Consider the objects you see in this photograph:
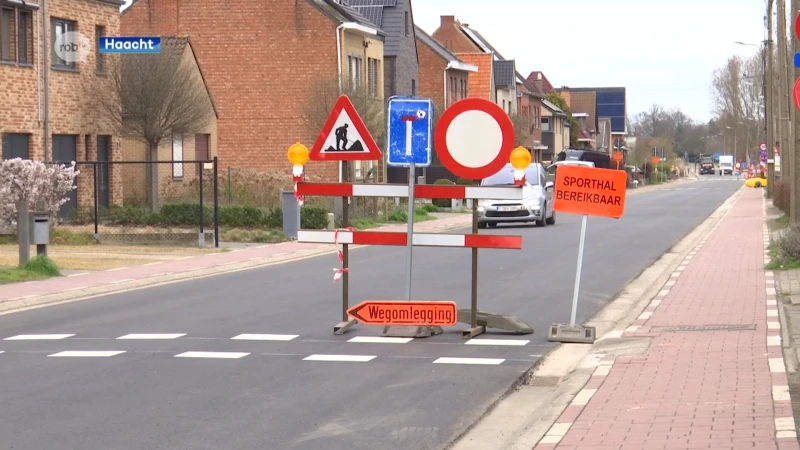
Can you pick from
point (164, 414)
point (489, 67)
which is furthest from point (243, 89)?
point (164, 414)

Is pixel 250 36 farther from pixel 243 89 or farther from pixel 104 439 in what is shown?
pixel 104 439

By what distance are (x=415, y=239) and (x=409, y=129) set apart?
1066 millimetres

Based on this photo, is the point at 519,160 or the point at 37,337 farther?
the point at 37,337

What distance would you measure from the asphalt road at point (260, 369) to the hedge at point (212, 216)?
11.5 meters

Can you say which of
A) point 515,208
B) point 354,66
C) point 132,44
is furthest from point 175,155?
point 132,44

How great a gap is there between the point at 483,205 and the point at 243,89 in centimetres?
1453

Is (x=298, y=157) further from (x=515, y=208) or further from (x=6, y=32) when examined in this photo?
(x=515, y=208)

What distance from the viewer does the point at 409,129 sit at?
12.2 metres

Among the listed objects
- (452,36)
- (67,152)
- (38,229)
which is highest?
(452,36)

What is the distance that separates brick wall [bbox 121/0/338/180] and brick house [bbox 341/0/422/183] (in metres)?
9.08

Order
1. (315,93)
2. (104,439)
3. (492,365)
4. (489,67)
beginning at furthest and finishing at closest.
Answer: (489,67), (315,93), (492,365), (104,439)

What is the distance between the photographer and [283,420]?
8.36 metres

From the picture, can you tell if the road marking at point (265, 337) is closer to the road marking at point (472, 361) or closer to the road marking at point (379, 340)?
the road marking at point (379, 340)

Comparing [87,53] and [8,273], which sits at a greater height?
[87,53]
